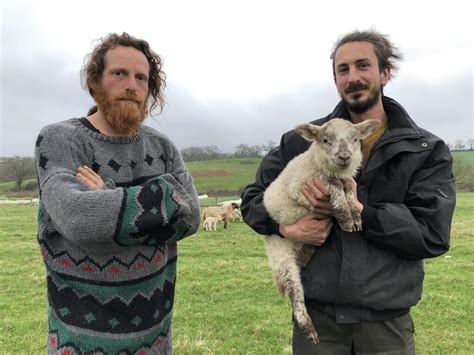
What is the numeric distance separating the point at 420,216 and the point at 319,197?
83cm

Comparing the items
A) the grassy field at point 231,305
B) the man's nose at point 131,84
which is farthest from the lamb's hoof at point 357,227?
the grassy field at point 231,305

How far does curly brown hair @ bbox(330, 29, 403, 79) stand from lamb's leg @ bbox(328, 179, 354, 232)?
1.17 metres

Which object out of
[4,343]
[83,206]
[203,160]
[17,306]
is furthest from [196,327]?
[203,160]

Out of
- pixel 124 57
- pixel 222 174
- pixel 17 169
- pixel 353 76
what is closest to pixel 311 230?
pixel 353 76

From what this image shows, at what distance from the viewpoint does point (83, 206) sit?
8.50ft

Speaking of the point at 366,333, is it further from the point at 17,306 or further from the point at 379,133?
the point at 17,306

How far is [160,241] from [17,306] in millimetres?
7951

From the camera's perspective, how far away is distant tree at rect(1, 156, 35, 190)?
63.3 meters

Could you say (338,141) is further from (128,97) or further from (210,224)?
(210,224)

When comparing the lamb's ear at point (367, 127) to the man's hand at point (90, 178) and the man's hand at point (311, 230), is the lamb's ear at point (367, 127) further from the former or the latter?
the man's hand at point (90, 178)

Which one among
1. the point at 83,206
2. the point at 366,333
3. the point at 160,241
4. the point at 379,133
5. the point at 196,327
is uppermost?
the point at 379,133

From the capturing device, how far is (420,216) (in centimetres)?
344

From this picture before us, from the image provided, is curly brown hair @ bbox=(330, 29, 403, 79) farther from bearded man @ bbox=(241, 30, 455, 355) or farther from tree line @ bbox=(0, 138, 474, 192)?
tree line @ bbox=(0, 138, 474, 192)

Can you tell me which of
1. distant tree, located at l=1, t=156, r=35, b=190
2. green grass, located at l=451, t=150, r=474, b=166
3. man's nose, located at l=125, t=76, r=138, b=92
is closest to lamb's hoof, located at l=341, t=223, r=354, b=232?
man's nose, located at l=125, t=76, r=138, b=92
